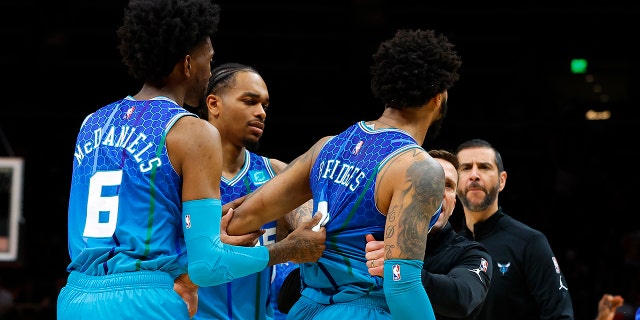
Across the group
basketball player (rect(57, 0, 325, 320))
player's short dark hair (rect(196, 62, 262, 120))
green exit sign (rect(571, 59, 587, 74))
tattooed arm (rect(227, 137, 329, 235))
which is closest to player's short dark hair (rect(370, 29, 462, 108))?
Result: tattooed arm (rect(227, 137, 329, 235))

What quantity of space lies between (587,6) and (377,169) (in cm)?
856

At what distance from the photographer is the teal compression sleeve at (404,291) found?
9.77ft

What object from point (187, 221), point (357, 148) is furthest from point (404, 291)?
point (187, 221)

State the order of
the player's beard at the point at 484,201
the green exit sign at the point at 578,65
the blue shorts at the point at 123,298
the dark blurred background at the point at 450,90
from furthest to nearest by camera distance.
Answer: the green exit sign at the point at 578,65, the dark blurred background at the point at 450,90, the player's beard at the point at 484,201, the blue shorts at the point at 123,298

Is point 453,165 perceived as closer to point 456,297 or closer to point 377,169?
point 456,297

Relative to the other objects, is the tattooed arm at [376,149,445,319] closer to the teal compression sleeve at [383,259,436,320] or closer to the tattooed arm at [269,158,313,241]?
the teal compression sleeve at [383,259,436,320]

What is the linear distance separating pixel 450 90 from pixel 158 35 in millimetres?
7980


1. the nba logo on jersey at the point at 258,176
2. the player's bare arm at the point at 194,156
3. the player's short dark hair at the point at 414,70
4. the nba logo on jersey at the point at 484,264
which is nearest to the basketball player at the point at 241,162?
the nba logo on jersey at the point at 258,176

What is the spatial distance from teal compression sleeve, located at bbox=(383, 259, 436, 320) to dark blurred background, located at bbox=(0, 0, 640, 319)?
7112 mm

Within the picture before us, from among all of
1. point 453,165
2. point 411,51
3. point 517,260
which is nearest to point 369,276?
point 411,51

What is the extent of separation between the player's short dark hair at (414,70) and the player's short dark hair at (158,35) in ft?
2.49

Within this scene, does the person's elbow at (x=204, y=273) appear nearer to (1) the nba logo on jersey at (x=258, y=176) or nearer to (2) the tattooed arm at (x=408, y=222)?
(2) the tattooed arm at (x=408, y=222)

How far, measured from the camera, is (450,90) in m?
10.7

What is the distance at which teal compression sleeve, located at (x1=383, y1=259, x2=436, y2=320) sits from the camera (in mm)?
2977
